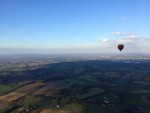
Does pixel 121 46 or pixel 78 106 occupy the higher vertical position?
pixel 121 46

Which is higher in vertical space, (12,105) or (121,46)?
(121,46)

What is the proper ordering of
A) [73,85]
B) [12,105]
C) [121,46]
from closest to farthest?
[121,46]
[12,105]
[73,85]

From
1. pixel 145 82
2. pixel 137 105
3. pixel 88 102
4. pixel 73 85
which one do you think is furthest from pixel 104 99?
pixel 145 82

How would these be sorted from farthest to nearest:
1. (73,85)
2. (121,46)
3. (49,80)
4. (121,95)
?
(49,80) → (73,85) → (121,95) → (121,46)

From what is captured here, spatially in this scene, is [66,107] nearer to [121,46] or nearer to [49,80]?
[121,46]

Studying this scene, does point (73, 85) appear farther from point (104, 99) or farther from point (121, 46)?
point (121, 46)

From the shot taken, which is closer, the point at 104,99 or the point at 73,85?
the point at 104,99

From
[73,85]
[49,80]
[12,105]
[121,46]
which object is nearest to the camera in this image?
[121,46]

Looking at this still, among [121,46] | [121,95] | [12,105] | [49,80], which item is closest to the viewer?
[121,46]

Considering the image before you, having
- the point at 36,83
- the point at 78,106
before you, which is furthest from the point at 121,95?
the point at 36,83
